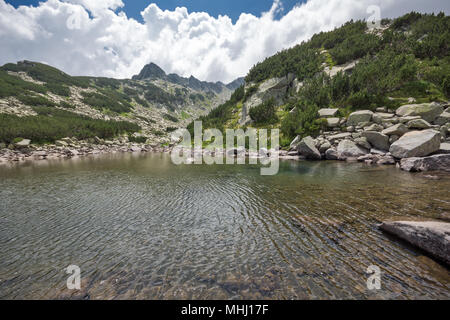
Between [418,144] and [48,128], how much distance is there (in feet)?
368

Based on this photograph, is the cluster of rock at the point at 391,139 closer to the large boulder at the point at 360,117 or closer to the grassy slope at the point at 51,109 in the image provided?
the large boulder at the point at 360,117

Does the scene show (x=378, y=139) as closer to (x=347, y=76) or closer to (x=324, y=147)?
(x=324, y=147)

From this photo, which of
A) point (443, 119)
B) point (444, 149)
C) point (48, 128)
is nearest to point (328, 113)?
point (443, 119)

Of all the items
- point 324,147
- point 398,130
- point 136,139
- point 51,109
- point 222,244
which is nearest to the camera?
point 222,244

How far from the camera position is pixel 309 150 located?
39.0 metres

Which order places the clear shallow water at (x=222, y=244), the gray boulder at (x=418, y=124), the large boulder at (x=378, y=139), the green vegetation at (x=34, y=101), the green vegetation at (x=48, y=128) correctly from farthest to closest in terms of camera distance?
the green vegetation at (x=34, y=101) < the green vegetation at (x=48, y=128) < the large boulder at (x=378, y=139) < the gray boulder at (x=418, y=124) < the clear shallow water at (x=222, y=244)

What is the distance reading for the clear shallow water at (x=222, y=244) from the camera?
19.9ft

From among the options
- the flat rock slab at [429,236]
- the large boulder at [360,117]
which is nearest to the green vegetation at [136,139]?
the large boulder at [360,117]

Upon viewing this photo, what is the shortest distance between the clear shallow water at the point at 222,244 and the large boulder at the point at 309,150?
2142 cm

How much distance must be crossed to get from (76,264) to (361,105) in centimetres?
6123

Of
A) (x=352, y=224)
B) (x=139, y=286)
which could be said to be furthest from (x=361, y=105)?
(x=139, y=286)

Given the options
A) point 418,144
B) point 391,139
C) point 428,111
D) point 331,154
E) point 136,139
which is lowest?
point 331,154
